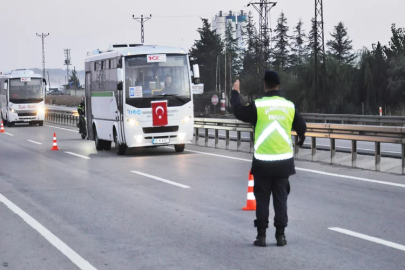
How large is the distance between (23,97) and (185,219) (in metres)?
39.2

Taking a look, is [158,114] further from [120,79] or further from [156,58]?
[156,58]

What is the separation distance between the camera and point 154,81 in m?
22.5

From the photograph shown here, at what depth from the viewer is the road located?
7.86 m

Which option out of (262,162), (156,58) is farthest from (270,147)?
(156,58)

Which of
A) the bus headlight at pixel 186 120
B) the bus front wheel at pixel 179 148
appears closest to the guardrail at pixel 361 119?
the bus front wheel at pixel 179 148

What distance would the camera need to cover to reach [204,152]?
2333 centimetres

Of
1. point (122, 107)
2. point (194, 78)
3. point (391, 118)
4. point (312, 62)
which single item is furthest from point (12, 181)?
point (312, 62)

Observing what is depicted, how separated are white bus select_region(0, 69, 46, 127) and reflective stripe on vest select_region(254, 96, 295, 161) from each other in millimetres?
40819

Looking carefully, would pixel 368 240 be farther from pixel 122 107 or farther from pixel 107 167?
pixel 122 107

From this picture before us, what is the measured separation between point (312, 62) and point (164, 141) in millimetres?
43885

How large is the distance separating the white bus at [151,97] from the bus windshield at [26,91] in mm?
25853

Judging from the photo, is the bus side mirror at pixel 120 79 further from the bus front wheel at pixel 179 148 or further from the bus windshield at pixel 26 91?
the bus windshield at pixel 26 91

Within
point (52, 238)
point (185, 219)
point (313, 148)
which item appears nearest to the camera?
point (52, 238)

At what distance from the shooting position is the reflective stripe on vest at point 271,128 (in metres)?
8.30
